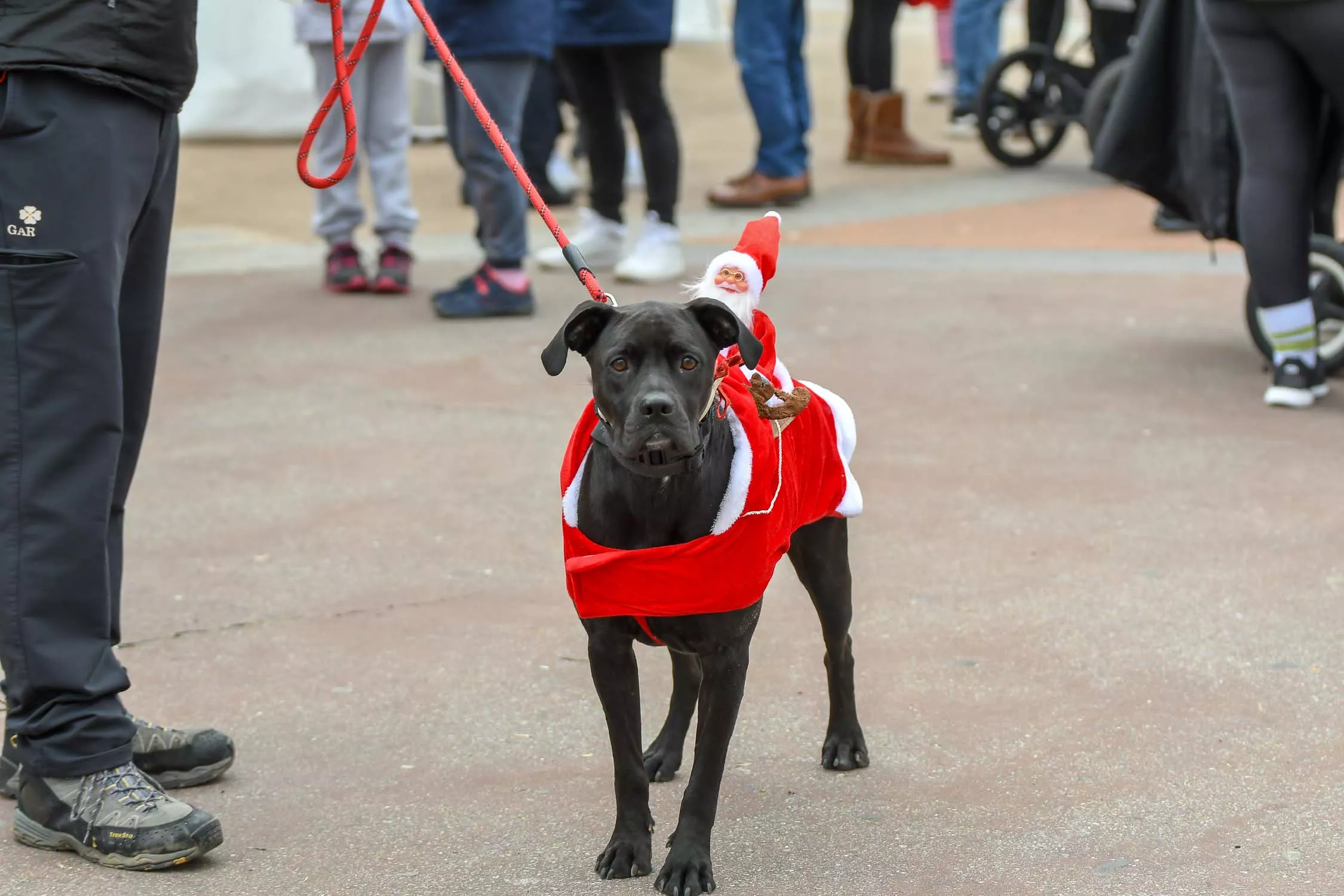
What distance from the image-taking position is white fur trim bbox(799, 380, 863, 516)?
348 cm

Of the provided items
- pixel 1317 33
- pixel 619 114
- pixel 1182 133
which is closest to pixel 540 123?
pixel 619 114

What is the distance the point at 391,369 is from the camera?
7.17 m

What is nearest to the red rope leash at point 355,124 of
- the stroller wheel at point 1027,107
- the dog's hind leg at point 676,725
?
the dog's hind leg at point 676,725

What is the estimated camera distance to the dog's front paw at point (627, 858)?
10.3 feet

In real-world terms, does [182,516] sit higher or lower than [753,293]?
lower

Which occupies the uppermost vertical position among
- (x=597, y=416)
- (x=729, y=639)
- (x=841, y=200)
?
(x=597, y=416)

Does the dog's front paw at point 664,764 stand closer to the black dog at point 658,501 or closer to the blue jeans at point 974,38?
the black dog at point 658,501

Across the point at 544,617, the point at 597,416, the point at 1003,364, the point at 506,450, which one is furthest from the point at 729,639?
the point at 1003,364

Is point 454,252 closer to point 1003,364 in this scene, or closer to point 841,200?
point 841,200

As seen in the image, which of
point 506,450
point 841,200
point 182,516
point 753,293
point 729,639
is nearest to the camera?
point 729,639

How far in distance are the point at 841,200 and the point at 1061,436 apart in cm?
542

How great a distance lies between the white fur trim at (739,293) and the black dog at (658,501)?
0.96 ft

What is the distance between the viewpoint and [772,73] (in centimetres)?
1028

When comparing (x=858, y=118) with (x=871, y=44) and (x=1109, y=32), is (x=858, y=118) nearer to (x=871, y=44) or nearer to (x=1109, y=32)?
(x=871, y=44)
